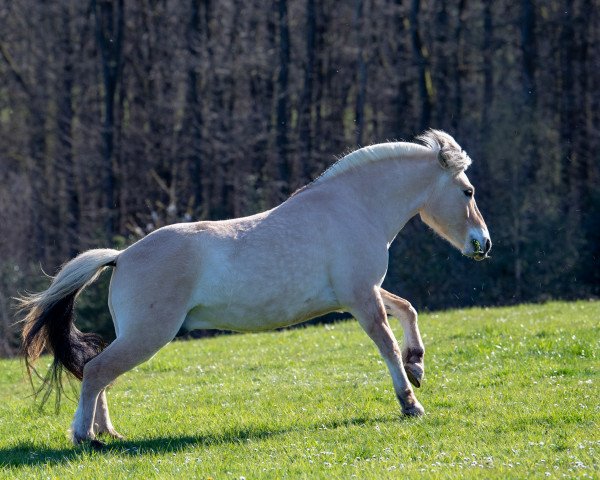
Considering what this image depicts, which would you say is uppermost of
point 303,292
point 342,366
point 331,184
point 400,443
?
point 331,184

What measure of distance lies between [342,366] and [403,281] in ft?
51.4

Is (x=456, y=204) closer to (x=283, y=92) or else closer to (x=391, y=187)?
(x=391, y=187)

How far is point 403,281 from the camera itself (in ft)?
90.5

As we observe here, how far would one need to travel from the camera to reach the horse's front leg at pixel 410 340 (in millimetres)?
8828

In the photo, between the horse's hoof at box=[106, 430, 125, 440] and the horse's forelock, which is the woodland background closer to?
the horse's forelock

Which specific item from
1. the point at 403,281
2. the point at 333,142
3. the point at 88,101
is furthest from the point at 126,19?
the point at 403,281

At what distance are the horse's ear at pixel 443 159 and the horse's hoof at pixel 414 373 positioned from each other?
78.8 inches

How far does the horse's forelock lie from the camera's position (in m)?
9.27

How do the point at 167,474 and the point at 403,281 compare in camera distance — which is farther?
the point at 403,281

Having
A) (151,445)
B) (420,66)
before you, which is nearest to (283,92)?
(420,66)

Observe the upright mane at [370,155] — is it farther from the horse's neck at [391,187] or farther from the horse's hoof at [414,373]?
the horse's hoof at [414,373]

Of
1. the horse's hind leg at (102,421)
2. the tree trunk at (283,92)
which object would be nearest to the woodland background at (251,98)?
the tree trunk at (283,92)

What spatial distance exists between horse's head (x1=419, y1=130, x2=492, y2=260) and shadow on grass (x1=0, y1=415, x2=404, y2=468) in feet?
6.84

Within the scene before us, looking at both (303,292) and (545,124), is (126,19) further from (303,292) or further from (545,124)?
(303,292)
